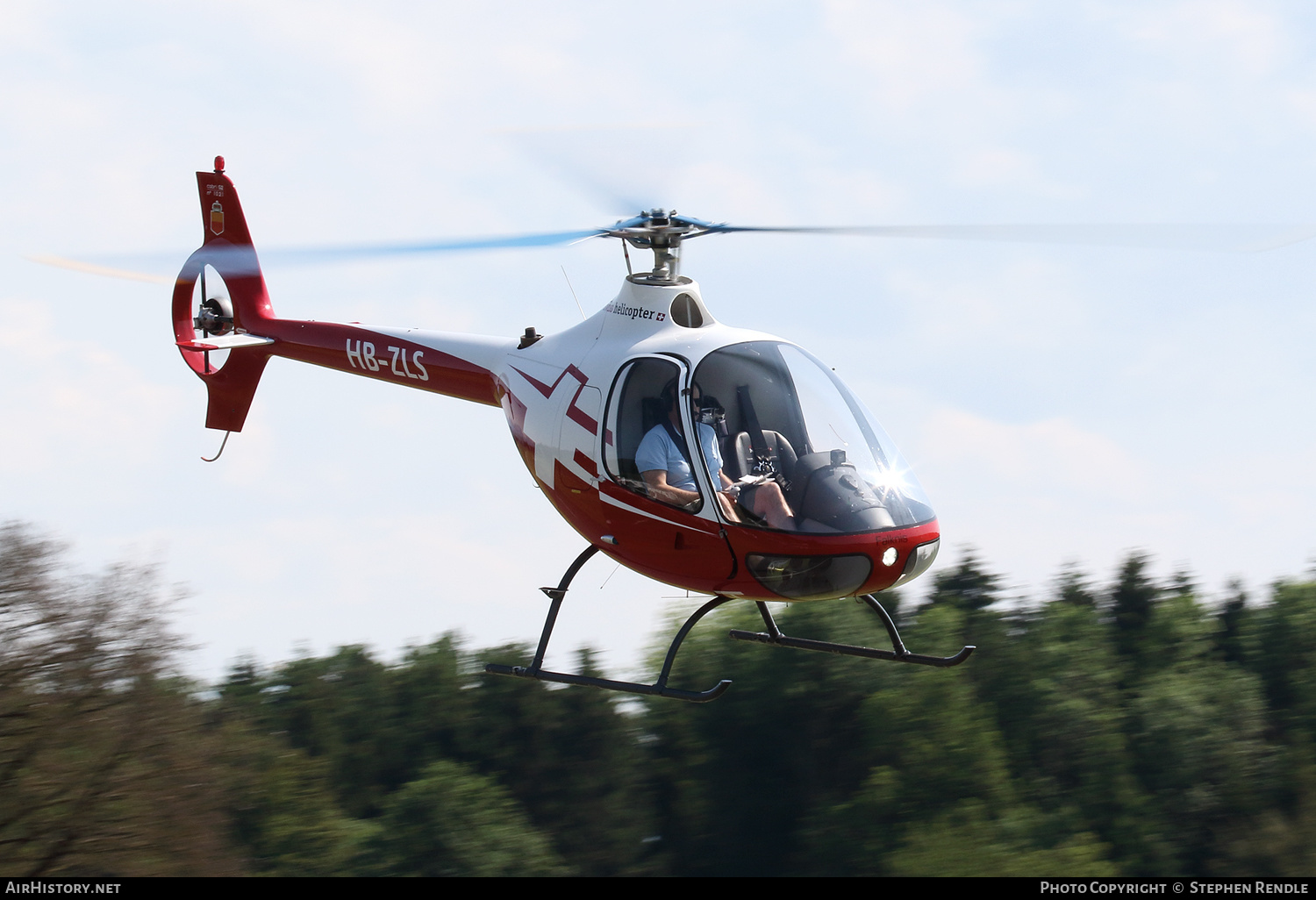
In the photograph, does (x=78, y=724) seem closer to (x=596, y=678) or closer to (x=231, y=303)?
(x=231, y=303)

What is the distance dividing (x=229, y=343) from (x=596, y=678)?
22.0ft

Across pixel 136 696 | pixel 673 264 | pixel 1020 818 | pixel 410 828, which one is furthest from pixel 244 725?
pixel 673 264

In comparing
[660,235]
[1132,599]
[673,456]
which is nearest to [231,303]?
[660,235]

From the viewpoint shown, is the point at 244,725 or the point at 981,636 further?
the point at 981,636

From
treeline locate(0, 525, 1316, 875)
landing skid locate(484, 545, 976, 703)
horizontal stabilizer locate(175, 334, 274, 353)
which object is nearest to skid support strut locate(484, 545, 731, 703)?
landing skid locate(484, 545, 976, 703)

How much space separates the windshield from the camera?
28.3ft

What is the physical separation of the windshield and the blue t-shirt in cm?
10

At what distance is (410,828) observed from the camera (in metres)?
44.7

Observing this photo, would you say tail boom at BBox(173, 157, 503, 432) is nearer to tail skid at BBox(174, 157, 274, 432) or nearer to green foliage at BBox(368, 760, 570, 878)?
tail skid at BBox(174, 157, 274, 432)

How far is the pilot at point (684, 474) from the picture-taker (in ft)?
28.4

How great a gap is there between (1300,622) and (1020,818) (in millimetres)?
16211

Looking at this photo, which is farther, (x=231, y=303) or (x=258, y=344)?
(x=231, y=303)

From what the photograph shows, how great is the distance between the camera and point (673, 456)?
8906mm
